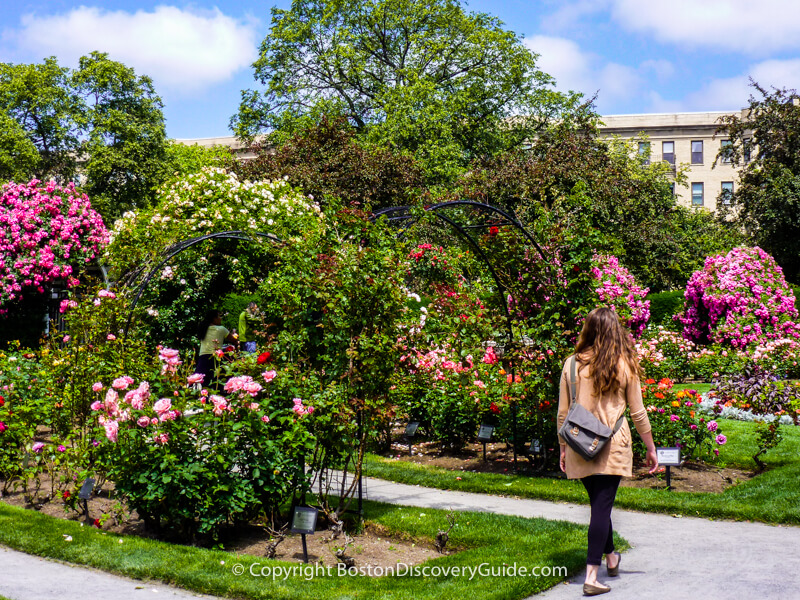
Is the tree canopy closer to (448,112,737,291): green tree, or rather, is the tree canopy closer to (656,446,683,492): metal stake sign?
(448,112,737,291): green tree

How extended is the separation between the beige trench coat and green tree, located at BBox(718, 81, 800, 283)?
2252cm

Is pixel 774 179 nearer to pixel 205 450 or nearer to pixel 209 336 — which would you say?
pixel 209 336

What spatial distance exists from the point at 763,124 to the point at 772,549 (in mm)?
23314

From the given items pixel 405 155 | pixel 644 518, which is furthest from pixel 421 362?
pixel 405 155

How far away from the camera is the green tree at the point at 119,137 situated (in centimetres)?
3281

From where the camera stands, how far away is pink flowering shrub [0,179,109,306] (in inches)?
711

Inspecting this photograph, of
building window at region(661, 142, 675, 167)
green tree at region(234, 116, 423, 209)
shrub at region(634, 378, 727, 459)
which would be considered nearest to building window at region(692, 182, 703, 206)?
building window at region(661, 142, 675, 167)

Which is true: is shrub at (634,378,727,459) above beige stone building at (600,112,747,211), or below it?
below

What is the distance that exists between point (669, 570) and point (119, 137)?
3344 centimetres

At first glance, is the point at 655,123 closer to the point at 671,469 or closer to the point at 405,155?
the point at 405,155

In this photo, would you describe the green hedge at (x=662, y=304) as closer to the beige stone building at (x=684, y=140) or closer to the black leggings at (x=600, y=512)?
the black leggings at (x=600, y=512)

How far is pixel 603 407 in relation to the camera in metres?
4.46

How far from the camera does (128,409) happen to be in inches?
221

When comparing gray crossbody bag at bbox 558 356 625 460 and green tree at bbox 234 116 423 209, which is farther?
green tree at bbox 234 116 423 209
